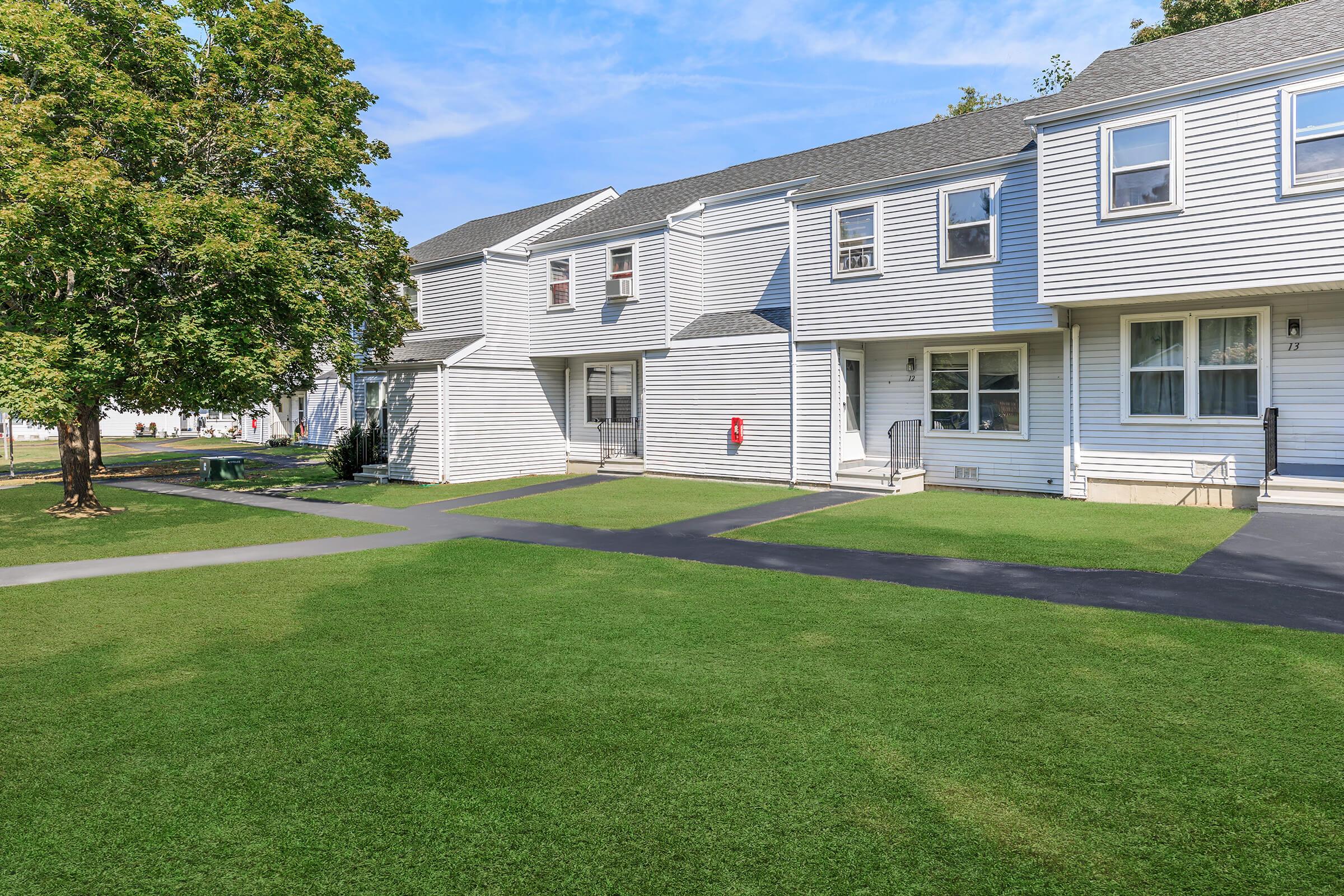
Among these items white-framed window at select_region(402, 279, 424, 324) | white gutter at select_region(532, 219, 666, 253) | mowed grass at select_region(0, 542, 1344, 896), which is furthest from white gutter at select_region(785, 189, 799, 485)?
white-framed window at select_region(402, 279, 424, 324)

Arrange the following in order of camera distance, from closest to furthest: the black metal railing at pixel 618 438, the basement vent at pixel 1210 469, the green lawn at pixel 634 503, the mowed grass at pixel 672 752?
the mowed grass at pixel 672 752 → the basement vent at pixel 1210 469 → the green lawn at pixel 634 503 → the black metal railing at pixel 618 438

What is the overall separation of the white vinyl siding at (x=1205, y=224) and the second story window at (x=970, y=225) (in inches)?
53.1

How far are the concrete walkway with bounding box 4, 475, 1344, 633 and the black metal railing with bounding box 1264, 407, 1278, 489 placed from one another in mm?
1578

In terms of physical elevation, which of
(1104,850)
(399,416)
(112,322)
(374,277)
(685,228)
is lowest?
(1104,850)

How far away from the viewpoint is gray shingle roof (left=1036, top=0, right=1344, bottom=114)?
1216 cm

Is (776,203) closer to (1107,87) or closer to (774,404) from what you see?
(774,404)

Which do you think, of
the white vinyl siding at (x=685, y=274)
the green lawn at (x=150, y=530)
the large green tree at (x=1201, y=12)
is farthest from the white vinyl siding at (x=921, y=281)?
the large green tree at (x=1201, y=12)

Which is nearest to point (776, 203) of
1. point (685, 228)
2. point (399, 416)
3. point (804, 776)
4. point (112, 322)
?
point (685, 228)

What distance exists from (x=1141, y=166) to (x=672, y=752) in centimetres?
1327

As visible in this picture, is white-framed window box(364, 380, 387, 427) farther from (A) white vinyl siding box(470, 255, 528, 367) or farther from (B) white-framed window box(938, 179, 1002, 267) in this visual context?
(B) white-framed window box(938, 179, 1002, 267)

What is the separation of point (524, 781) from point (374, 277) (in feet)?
57.6

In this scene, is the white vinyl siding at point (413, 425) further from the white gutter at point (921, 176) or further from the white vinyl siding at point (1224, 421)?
the white vinyl siding at point (1224, 421)

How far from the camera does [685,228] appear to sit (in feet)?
68.9

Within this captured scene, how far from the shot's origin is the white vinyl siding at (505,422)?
20.8 meters
